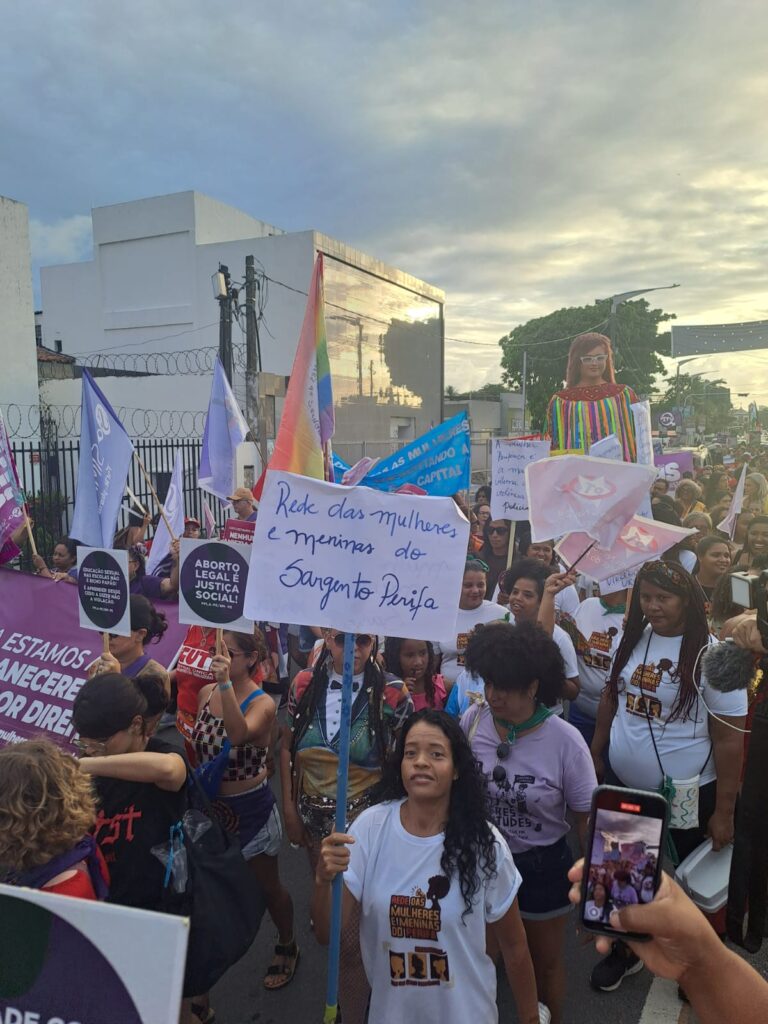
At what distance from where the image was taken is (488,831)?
2129mm

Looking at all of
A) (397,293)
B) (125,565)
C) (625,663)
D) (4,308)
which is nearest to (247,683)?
(125,565)

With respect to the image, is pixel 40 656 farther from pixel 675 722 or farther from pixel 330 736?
pixel 675 722

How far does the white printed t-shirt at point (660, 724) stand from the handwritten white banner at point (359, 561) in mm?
1247

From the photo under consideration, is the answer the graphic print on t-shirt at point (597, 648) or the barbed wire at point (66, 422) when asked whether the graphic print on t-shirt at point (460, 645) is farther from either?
the barbed wire at point (66, 422)

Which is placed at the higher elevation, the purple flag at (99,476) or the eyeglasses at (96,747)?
the purple flag at (99,476)

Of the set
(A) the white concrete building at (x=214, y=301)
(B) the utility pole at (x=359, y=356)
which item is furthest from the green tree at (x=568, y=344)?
(B) the utility pole at (x=359, y=356)

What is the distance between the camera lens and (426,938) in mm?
2000

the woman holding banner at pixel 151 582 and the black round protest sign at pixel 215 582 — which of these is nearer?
the black round protest sign at pixel 215 582

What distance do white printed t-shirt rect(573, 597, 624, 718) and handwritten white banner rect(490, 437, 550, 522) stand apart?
5.60ft

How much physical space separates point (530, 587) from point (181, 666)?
81.0 inches

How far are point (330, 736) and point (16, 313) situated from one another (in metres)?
15.6

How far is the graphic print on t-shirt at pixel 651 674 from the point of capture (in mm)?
3102

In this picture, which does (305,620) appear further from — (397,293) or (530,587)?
(397,293)

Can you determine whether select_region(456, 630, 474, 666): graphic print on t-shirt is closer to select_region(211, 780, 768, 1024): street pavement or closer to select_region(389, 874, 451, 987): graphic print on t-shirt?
select_region(211, 780, 768, 1024): street pavement
